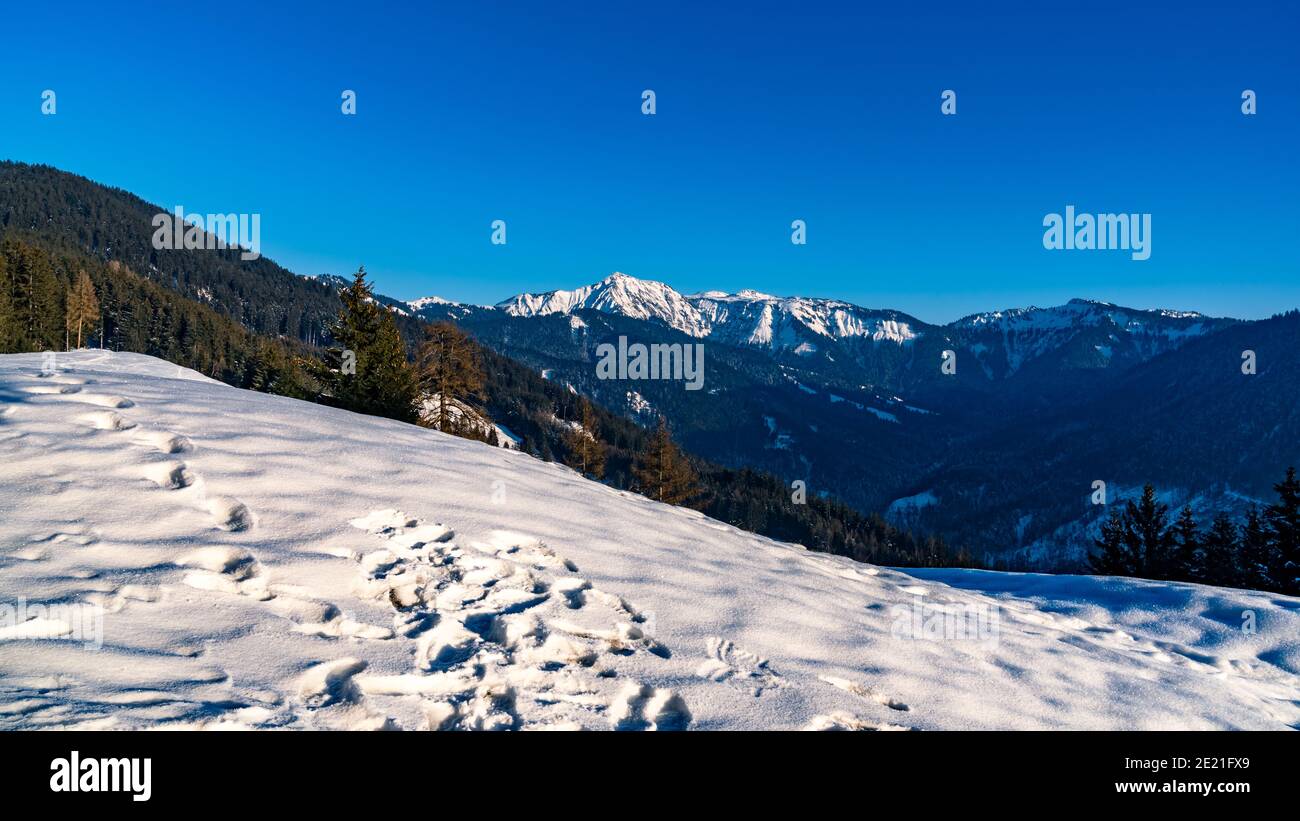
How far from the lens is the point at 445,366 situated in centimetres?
3569

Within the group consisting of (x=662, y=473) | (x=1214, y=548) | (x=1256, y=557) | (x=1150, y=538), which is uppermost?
(x=662, y=473)

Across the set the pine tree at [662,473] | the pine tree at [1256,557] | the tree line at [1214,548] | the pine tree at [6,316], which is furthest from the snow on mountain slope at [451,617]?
the pine tree at [6,316]

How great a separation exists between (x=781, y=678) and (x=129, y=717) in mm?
5161

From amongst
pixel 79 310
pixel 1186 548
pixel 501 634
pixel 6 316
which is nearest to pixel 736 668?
pixel 501 634

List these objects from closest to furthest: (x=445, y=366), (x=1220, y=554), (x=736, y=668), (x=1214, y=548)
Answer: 1. (x=736, y=668)
2. (x=445, y=366)
3. (x=1220, y=554)
4. (x=1214, y=548)

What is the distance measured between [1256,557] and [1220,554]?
2920mm

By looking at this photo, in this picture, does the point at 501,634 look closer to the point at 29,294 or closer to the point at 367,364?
the point at 367,364

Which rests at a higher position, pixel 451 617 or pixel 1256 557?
pixel 451 617

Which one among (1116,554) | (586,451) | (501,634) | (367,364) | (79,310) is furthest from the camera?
(79,310)

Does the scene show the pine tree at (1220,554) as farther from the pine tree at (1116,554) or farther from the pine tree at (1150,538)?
the pine tree at (1116,554)

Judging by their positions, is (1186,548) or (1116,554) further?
(1116,554)
